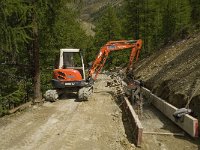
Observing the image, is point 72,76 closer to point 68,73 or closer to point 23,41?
point 68,73

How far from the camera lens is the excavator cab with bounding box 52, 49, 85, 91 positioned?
1758 cm

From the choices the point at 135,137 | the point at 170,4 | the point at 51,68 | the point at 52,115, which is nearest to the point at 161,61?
the point at 51,68

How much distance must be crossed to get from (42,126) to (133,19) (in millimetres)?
35288

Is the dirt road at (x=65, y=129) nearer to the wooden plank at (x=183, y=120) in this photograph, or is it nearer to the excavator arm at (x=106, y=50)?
the wooden plank at (x=183, y=120)

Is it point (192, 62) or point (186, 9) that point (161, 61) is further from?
point (186, 9)

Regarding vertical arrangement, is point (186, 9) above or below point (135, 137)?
above

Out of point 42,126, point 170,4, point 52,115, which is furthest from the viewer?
point 170,4

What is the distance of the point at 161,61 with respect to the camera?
2662 centimetres

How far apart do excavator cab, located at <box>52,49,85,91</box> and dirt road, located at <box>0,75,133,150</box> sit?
1.83 metres

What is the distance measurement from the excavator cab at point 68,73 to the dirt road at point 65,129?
183cm

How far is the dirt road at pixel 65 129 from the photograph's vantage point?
937cm

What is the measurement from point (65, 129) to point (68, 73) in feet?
22.5

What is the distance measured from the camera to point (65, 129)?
1102cm

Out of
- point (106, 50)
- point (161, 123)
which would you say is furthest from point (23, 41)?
point (106, 50)
